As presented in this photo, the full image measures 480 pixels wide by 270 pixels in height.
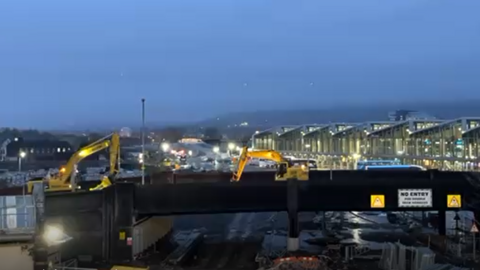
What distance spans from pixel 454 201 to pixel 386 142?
4283 cm

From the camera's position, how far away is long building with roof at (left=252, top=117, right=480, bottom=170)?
182 ft

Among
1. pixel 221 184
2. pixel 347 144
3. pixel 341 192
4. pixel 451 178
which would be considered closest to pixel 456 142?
pixel 347 144

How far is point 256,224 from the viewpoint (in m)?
36.9

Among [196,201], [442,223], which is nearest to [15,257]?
[196,201]

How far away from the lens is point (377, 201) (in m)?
27.5

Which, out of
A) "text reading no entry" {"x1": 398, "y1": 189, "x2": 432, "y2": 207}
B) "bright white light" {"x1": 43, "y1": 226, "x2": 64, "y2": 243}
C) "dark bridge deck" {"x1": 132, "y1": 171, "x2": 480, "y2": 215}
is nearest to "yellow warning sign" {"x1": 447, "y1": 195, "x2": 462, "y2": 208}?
"dark bridge deck" {"x1": 132, "y1": 171, "x2": 480, "y2": 215}

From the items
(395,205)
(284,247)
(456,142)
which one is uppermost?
(456,142)

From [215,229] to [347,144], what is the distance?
47745 mm

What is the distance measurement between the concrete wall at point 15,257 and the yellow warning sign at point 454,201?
1973 centimetres

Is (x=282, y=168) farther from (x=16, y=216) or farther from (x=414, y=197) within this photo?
(x=16, y=216)

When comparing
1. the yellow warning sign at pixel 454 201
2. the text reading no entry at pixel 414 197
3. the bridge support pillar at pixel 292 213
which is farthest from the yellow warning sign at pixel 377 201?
the bridge support pillar at pixel 292 213

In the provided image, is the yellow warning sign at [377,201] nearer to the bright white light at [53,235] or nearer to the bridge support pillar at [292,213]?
the bridge support pillar at [292,213]

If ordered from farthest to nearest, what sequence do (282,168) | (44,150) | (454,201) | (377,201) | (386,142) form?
(44,150)
(386,142)
(282,168)
(454,201)
(377,201)

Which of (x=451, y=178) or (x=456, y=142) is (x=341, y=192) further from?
(x=456, y=142)
